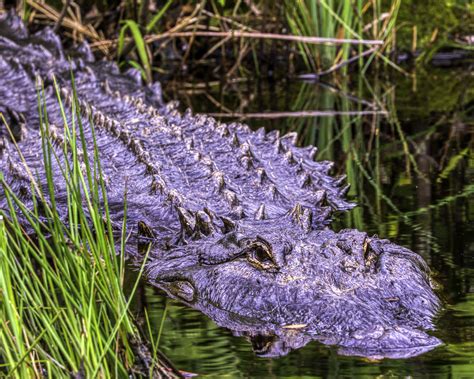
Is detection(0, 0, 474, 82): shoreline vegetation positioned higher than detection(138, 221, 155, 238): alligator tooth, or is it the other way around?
detection(0, 0, 474, 82): shoreline vegetation

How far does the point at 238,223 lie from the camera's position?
176 inches

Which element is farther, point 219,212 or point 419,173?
point 419,173

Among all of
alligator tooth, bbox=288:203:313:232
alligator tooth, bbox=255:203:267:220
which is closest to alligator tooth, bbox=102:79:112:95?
alligator tooth, bbox=255:203:267:220

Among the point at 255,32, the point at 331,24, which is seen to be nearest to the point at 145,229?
the point at 331,24

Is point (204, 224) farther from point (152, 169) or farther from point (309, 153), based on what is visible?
point (309, 153)

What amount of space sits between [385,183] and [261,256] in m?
2.32

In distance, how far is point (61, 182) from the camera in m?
5.52

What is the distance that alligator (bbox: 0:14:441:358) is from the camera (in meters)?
3.52

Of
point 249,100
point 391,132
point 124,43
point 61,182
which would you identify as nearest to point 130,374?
point 61,182

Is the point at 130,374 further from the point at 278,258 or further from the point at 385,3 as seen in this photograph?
the point at 385,3

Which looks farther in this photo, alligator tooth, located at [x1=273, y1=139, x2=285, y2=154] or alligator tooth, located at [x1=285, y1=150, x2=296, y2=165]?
alligator tooth, located at [x1=273, y1=139, x2=285, y2=154]

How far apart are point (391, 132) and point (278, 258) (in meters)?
4.04

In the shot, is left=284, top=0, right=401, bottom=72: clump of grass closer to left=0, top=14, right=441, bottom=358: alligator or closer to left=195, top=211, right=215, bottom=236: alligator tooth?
left=0, top=14, right=441, bottom=358: alligator

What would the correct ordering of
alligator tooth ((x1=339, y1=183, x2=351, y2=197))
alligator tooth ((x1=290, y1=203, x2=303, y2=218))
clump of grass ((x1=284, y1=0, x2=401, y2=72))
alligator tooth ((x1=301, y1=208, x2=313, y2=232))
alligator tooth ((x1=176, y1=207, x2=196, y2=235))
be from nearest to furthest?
alligator tooth ((x1=301, y1=208, x2=313, y2=232))
alligator tooth ((x1=290, y1=203, x2=303, y2=218))
alligator tooth ((x1=176, y1=207, x2=196, y2=235))
alligator tooth ((x1=339, y1=183, x2=351, y2=197))
clump of grass ((x1=284, y1=0, x2=401, y2=72))
